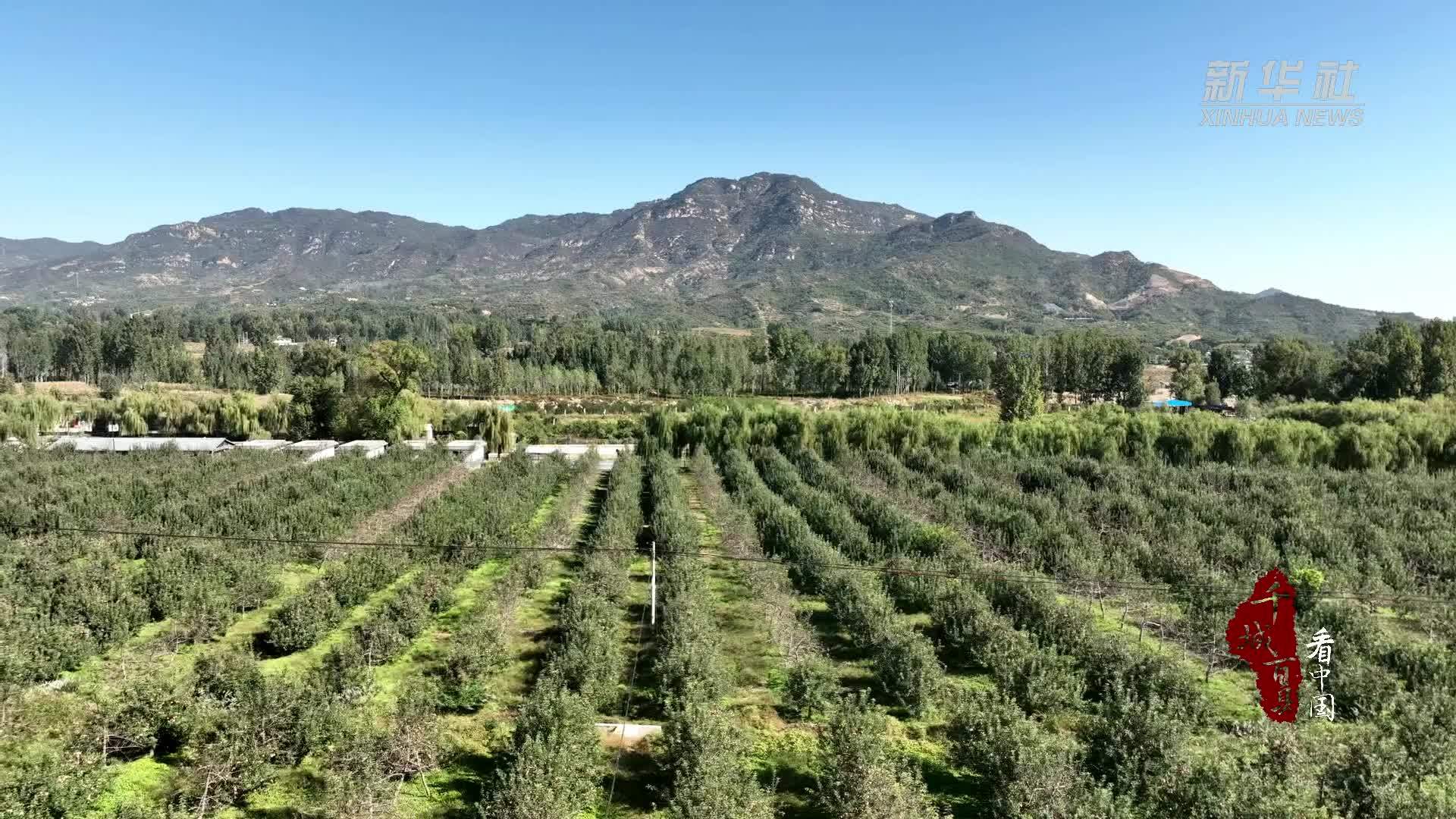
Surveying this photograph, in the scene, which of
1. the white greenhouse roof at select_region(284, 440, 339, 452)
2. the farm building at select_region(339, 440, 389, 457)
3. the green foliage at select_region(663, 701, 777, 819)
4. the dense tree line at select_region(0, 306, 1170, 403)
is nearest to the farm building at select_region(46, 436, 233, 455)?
the white greenhouse roof at select_region(284, 440, 339, 452)

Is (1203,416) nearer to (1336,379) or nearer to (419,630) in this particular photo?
(419,630)

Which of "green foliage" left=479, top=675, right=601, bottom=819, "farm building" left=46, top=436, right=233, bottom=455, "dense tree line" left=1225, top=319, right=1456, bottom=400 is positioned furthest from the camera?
"dense tree line" left=1225, top=319, right=1456, bottom=400

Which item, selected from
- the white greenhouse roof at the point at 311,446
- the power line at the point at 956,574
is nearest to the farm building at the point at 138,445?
the white greenhouse roof at the point at 311,446

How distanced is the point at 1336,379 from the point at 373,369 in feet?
282

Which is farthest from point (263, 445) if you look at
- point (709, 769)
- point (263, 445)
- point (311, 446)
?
point (709, 769)

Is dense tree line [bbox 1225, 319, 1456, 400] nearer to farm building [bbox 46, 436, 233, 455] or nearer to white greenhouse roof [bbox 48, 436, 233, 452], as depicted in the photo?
farm building [bbox 46, 436, 233, 455]

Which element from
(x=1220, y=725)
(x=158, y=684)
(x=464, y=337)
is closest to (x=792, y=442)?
(x=1220, y=725)

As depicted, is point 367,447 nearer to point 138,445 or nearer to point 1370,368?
point 138,445

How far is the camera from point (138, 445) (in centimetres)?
4197

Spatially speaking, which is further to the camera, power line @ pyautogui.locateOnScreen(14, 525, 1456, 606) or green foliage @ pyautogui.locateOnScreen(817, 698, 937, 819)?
power line @ pyautogui.locateOnScreen(14, 525, 1456, 606)

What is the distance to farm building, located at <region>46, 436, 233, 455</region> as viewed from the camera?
3956 centimetres

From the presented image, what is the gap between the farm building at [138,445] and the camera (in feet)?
130

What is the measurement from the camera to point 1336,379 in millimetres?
70562

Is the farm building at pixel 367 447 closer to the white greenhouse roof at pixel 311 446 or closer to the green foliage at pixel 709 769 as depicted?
the white greenhouse roof at pixel 311 446
